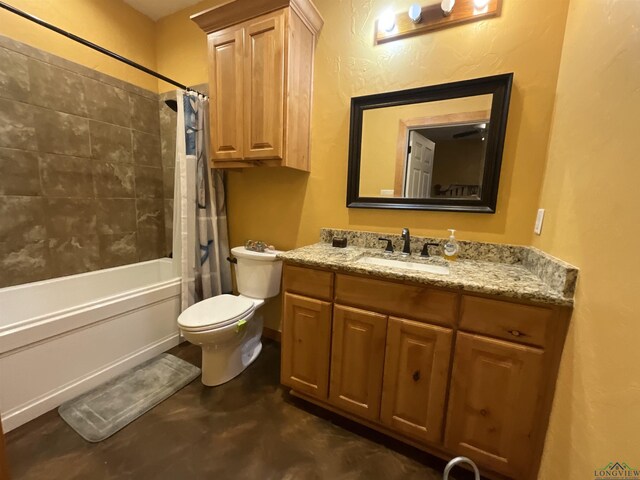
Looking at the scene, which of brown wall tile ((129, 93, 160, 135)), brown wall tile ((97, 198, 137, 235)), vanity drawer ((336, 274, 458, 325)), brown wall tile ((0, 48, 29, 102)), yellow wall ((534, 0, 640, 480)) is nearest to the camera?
yellow wall ((534, 0, 640, 480))

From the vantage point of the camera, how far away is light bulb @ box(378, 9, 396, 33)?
1523mm

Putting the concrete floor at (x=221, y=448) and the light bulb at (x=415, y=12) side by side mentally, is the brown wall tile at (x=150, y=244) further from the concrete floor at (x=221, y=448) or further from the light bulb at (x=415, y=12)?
the light bulb at (x=415, y=12)

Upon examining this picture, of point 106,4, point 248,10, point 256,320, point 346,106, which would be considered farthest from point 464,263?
point 106,4

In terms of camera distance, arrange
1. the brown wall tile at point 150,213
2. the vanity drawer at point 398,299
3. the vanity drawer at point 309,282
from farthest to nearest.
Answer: the brown wall tile at point 150,213 → the vanity drawer at point 309,282 → the vanity drawer at point 398,299

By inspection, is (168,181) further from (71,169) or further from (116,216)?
(71,169)

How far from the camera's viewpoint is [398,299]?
121cm

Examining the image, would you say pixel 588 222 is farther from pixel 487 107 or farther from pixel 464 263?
pixel 487 107

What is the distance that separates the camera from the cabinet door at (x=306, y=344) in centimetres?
141

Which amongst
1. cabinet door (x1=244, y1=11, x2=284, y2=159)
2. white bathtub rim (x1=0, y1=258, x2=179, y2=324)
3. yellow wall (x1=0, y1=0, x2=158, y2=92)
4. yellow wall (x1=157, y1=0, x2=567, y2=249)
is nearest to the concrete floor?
white bathtub rim (x1=0, y1=258, x2=179, y2=324)

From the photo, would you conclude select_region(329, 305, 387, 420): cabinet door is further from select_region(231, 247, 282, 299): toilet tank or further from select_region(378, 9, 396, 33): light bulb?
select_region(378, 9, 396, 33): light bulb

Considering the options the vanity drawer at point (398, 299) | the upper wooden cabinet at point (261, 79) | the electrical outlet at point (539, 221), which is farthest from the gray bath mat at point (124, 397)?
the electrical outlet at point (539, 221)

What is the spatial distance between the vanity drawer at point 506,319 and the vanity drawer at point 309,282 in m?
0.63

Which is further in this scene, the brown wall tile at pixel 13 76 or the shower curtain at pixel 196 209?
the shower curtain at pixel 196 209

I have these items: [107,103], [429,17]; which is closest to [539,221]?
[429,17]
